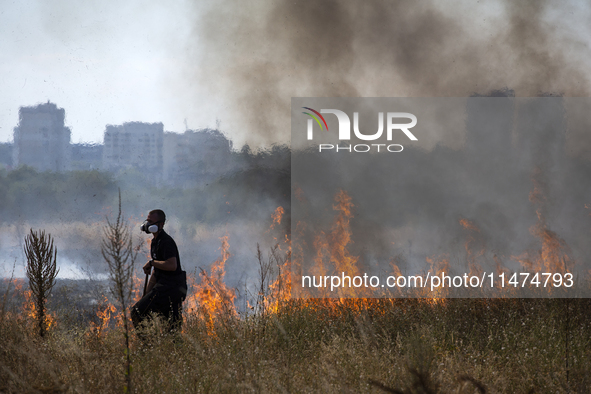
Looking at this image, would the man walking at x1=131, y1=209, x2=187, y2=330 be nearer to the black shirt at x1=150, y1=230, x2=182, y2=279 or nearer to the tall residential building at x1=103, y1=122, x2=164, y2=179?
the black shirt at x1=150, y1=230, x2=182, y2=279

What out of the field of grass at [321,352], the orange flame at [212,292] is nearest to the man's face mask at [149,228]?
the field of grass at [321,352]

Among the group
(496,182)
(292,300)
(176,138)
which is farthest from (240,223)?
(496,182)

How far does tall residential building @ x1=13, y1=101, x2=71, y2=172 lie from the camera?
31.4 ft

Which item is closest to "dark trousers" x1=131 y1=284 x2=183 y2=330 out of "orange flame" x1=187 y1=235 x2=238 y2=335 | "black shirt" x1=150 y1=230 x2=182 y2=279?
"black shirt" x1=150 y1=230 x2=182 y2=279

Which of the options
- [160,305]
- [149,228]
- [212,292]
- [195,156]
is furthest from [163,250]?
[195,156]

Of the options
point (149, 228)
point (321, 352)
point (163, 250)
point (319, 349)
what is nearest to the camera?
point (321, 352)

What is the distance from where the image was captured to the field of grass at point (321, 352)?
11.5ft

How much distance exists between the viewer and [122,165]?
10.1 meters

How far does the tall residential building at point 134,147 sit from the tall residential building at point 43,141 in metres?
0.92

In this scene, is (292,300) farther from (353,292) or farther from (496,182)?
(496,182)

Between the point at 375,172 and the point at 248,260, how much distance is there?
364 cm

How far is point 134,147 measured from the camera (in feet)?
33.2

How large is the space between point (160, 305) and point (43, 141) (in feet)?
21.6

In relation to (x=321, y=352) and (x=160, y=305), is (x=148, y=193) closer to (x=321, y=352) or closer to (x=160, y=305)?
(x=160, y=305)
